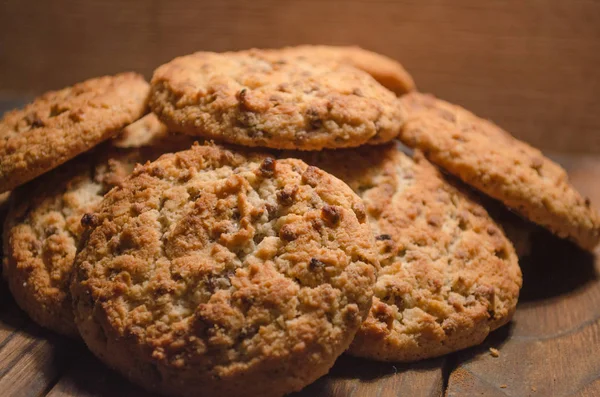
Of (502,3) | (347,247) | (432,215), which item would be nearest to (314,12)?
(502,3)

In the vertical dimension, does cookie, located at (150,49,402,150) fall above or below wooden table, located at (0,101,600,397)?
above

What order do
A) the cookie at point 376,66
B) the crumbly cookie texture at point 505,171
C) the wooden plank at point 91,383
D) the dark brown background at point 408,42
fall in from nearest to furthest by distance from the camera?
the wooden plank at point 91,383, the crumbly cookie texture at point 505,171, the cookie at point 376,66, the dark brown background at point 408,42

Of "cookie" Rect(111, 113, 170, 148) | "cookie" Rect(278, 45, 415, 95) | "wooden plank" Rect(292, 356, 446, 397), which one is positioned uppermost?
"cookie" Rect(278, 45, 415, 95)

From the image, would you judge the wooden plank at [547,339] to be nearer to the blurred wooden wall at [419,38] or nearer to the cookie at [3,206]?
the blurred wooden wall at [419,38]

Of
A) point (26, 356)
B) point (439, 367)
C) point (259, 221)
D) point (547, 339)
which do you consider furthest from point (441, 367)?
point (26, 356)

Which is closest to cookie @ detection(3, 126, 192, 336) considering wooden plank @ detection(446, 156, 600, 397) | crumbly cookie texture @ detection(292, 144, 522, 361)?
crumbly cookie texture @ detection(292, 144, 522, 361)

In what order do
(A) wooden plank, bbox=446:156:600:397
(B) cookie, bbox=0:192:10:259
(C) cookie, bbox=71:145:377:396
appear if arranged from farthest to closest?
(B) cookie, bbox=0:192:10:259 < (A) wooden plank, bbox=446:156:600:397 < (C) cookie, bbox=71:145:377:396

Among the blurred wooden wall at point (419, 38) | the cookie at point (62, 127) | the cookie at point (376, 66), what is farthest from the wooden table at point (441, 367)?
the blurred wooden wall at point (419, 38)

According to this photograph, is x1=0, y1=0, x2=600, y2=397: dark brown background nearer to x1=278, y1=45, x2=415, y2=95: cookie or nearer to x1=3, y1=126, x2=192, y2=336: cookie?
x1=278, y1=45, x2=415, y2=95: cookie
